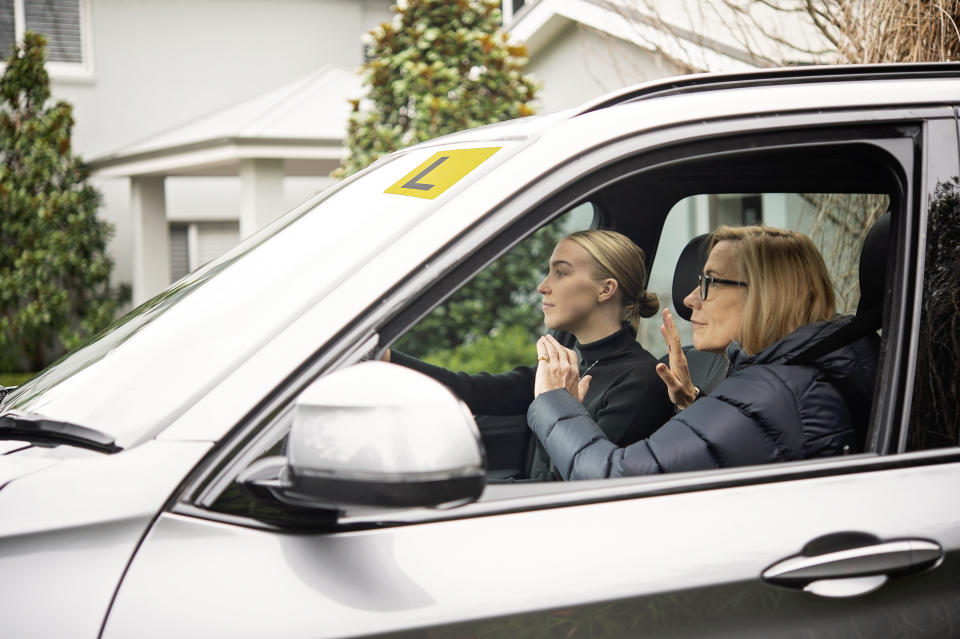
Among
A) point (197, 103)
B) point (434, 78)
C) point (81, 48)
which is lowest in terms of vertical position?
point (434, 78)

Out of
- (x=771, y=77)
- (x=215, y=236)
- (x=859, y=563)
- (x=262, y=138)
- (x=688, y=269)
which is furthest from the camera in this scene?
(x=215, y=236)

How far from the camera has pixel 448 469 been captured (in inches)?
44.5

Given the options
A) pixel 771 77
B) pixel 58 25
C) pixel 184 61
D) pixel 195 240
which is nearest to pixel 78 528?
pixel 771 77

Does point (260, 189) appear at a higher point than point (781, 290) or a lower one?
higher

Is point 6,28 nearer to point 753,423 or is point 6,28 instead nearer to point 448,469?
point 753,423

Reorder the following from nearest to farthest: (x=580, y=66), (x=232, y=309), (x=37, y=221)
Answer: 1. (x=232, y=309)
2. (x=580, y=66)
3. (x=37, y=221)

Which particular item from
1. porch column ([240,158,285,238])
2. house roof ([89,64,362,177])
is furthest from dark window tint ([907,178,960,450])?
porch column ([240,158,285,238])

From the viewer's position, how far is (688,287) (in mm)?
2893

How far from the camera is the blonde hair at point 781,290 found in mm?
2191

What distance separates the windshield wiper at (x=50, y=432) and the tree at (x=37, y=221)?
11675mm

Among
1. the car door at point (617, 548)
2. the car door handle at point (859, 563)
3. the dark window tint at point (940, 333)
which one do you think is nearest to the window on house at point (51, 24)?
the car door at point (617, 548)

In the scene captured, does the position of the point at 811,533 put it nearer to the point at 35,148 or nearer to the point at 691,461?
the point at 691,461

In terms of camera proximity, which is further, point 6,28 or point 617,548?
point 6,28

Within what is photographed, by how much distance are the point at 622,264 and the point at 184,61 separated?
13.3m
